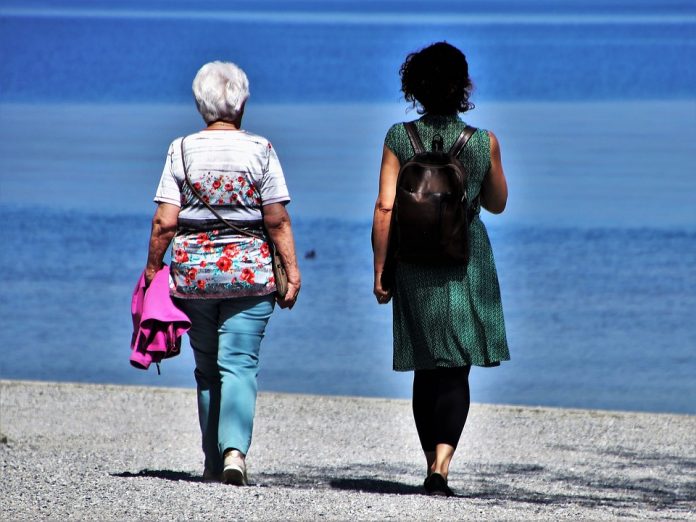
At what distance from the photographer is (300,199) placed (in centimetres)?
2456

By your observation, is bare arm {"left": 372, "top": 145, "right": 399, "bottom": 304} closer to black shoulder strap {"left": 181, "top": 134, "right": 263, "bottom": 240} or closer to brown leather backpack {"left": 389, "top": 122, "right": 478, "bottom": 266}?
brown leather backpack {"left": 389, "top": 122, "right": 478, "bottom": 266}

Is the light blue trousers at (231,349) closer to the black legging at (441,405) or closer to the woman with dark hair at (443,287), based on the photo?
the woman with dark hair at (443,287)

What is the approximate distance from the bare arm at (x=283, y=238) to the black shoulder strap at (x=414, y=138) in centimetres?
59

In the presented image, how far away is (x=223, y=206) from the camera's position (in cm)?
638

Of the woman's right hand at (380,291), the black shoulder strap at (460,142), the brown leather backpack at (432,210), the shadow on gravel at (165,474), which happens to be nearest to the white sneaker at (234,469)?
the shadow on gravel at (165,474)

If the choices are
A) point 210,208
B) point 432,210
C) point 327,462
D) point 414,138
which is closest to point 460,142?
point 414,138

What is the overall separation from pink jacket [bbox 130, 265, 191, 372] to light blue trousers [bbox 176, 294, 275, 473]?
0.08 metres

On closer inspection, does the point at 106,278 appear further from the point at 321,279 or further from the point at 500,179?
the point at 500,179

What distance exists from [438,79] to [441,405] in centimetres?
135

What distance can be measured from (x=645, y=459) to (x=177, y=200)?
11.2 ft

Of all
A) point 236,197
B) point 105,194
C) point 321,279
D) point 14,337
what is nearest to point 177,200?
point 236,197

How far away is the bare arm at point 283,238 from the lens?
6.39 metres

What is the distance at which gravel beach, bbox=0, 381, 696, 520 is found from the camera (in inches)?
233

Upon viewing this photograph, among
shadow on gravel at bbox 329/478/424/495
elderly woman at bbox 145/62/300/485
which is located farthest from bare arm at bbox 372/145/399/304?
shadow on gravel at bbox 329/478/424/495
